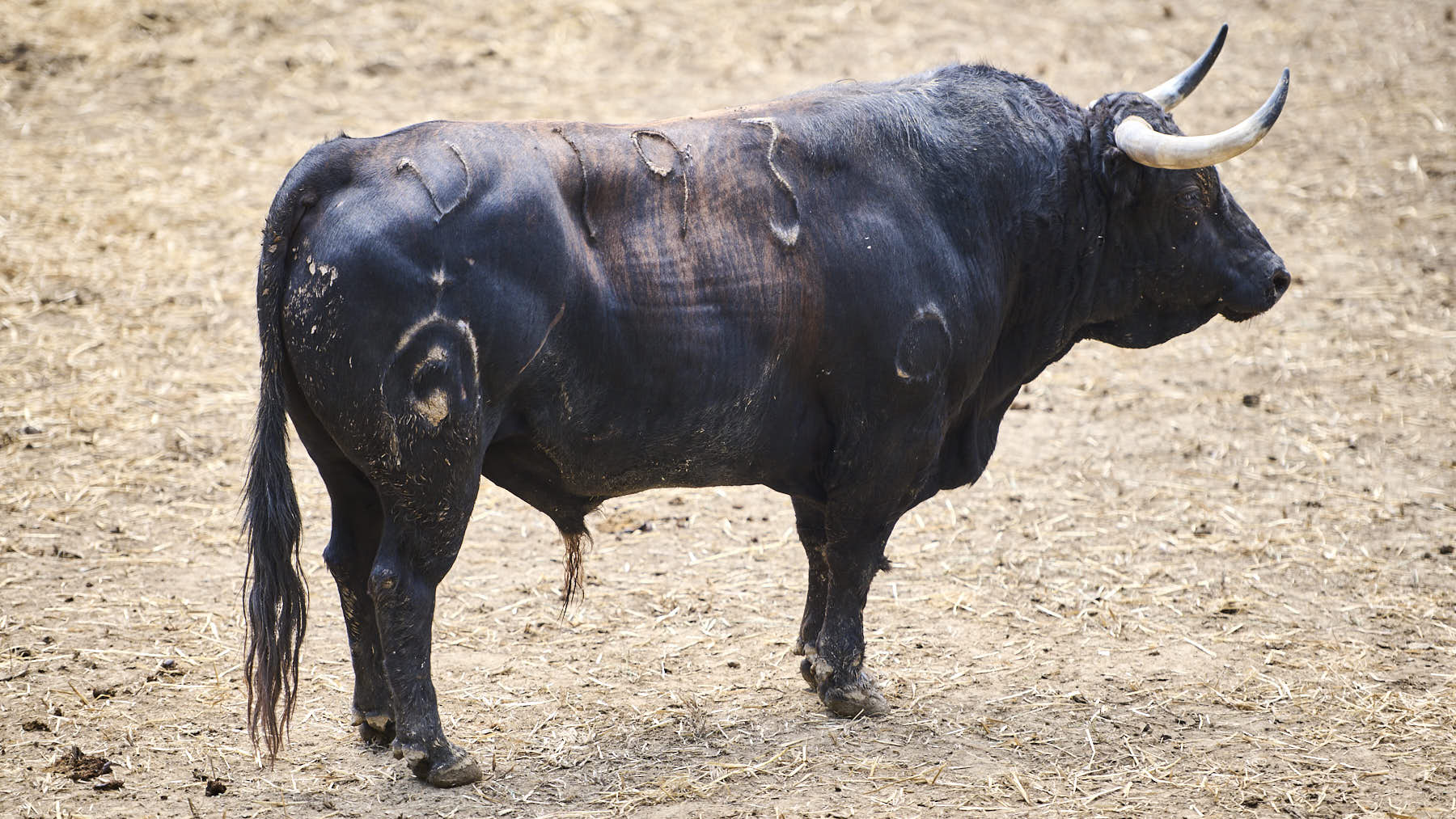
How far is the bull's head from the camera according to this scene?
463 cm

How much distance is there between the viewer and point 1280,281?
489 cm

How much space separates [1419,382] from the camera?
789 cm

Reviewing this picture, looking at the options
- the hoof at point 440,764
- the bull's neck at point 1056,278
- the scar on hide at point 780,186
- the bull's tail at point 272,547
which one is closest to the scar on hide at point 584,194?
the scar on hide at point 780,186

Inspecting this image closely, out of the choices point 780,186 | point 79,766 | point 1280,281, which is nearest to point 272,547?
point 79,766

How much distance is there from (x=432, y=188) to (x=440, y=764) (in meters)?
1.83

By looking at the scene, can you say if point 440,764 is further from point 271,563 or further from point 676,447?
point 676,447

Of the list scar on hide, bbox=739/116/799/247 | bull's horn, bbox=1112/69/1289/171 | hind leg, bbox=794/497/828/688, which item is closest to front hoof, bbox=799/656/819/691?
hind leg, bbox=794/497/828/688

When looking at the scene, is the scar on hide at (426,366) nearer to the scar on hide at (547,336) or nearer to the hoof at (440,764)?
the scar on hide at (547,336)

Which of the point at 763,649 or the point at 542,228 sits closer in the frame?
the point at 542,228

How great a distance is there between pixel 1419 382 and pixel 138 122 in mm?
9734

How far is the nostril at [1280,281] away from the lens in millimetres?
4848

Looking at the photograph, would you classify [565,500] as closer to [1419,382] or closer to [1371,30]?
[1419,382]

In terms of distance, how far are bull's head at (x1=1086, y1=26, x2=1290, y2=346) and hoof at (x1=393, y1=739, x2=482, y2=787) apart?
9.33 ft

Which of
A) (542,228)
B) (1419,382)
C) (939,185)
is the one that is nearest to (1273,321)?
(1419,382)
